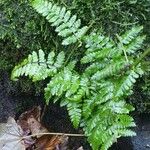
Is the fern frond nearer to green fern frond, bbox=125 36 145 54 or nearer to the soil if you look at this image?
green fern frond, bbox=125 36 145 54

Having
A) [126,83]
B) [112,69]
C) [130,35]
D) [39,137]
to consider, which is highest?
[130,35]

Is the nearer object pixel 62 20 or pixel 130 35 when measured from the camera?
pixel 130 35

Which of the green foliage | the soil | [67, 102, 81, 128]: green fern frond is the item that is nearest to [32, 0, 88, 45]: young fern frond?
the green foliage


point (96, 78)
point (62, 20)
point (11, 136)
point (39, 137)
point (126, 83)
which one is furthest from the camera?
point (39, 137)

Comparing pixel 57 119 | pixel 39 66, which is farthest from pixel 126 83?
pixel 57 119

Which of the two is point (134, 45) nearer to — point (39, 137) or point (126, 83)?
point (126, 83)

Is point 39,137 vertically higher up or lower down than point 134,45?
lower down
